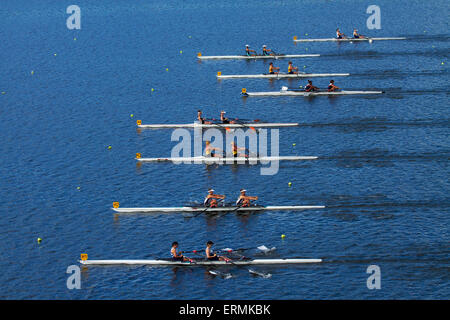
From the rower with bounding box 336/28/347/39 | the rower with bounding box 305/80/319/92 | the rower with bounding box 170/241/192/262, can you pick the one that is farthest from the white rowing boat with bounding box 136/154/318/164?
the rower with bounding box 336/28/347/39

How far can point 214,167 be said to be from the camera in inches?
3580

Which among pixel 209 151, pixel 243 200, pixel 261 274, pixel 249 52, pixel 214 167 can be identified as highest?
pixel 249 52

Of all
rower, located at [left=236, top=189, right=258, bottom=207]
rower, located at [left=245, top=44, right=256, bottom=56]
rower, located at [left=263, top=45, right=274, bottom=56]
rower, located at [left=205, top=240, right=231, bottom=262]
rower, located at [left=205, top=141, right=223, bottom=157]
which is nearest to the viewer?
rower, located at [left=205, top=240, right=231, bottom=262]

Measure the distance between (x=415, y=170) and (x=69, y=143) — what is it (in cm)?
4173

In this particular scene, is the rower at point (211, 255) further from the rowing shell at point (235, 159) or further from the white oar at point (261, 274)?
the rowing shell at point (235, 159)

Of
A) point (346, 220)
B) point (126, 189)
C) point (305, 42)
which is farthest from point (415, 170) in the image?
point (305, 42)

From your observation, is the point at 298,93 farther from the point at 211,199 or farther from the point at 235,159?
the point at 211,199

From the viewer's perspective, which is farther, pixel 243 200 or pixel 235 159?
pixel 235 159

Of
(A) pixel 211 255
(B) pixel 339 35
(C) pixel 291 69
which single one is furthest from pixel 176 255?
(B) pixel 339 35

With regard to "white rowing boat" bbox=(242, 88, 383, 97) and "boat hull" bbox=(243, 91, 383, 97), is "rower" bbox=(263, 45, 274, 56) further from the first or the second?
"boat hull" bbox=(243, 91, 383, 97)

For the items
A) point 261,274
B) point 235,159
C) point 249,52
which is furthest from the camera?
point 249,52

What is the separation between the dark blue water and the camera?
6788 cm

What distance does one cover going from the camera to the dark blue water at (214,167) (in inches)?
2672

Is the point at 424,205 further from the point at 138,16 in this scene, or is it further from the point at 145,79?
the point at 138,16
